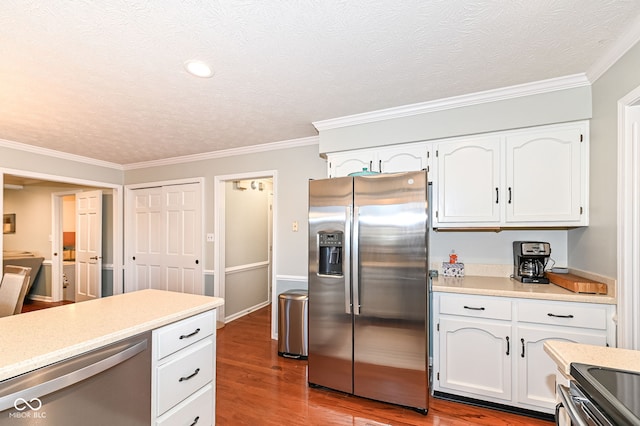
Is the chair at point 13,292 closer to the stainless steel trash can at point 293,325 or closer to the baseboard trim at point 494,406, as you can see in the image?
the stainless steel trash can at point 293,325

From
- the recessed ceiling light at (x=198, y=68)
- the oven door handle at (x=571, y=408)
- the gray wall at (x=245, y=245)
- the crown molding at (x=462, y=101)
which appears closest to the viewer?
the oven door handle at (x=571, y=408)

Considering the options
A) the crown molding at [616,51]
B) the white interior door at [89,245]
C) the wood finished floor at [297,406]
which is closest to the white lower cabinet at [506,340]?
the wood finished floor at [297,406]

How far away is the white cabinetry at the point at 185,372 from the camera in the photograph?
148 centimetres

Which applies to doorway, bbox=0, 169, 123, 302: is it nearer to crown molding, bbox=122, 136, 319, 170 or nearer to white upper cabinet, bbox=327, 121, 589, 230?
crown molding, bbox=122, 136, 319, 170

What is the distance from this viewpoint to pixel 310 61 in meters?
1.87

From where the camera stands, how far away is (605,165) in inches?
75.8

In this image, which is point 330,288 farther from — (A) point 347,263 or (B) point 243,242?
(B) point 243,242

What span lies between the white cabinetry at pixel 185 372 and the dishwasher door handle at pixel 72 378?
0.13 metres

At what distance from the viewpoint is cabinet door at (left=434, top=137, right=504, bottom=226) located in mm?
2379

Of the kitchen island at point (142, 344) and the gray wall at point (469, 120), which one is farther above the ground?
the gray wall at point (469, 120)

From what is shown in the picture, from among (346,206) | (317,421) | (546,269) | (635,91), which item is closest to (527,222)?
(546,269)

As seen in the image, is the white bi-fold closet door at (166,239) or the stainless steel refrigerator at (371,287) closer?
the stainless steel refrigerator at (371,287)

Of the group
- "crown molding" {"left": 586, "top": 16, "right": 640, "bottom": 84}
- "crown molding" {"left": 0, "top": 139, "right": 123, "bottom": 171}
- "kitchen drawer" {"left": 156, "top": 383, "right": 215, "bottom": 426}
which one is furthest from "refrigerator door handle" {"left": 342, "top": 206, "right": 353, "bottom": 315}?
"crown molding" {"left": 0, "top": 139, "right": 123, "bottom": 171}

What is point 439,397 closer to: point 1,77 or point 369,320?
point 369,320
